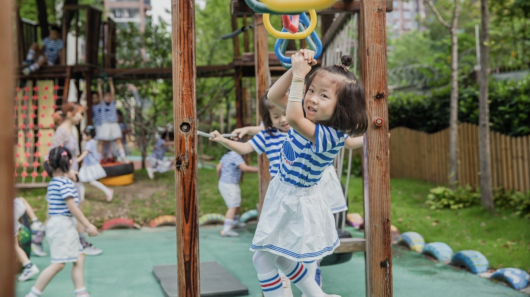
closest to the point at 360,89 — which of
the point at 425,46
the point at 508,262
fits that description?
the point at 508,262

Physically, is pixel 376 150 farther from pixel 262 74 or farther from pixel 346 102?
pixel 262 74

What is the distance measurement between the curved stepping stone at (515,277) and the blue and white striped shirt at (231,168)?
368 cm

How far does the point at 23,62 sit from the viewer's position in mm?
10477

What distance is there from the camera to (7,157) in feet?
3.45

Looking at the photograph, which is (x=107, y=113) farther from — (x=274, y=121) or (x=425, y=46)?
(x=425, y=46)

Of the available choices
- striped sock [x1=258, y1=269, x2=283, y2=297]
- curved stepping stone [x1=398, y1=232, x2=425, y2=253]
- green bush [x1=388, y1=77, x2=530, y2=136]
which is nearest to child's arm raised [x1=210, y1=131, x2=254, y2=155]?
striped sock [x1=258, y1=269, x2=283, y2=297]

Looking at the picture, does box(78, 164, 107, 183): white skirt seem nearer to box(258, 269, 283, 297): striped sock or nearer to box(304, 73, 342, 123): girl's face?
box(258, 269, 283, 297): striped sock

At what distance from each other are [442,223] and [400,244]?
3.30 ft

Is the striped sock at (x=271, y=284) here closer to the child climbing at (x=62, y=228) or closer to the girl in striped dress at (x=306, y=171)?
the girl in striped dress at (x=306, y=171)

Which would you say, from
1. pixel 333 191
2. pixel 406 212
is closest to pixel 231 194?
pixel 406 212

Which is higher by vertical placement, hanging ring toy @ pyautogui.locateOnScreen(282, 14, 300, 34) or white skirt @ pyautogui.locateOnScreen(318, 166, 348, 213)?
hanging ring toy @ pyautogui.locateOnScreen(282, 14, 300, 34)

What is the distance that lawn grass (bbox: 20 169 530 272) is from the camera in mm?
5889

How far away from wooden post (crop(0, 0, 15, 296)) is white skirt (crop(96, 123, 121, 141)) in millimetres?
9828

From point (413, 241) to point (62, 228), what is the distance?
3940 mm
